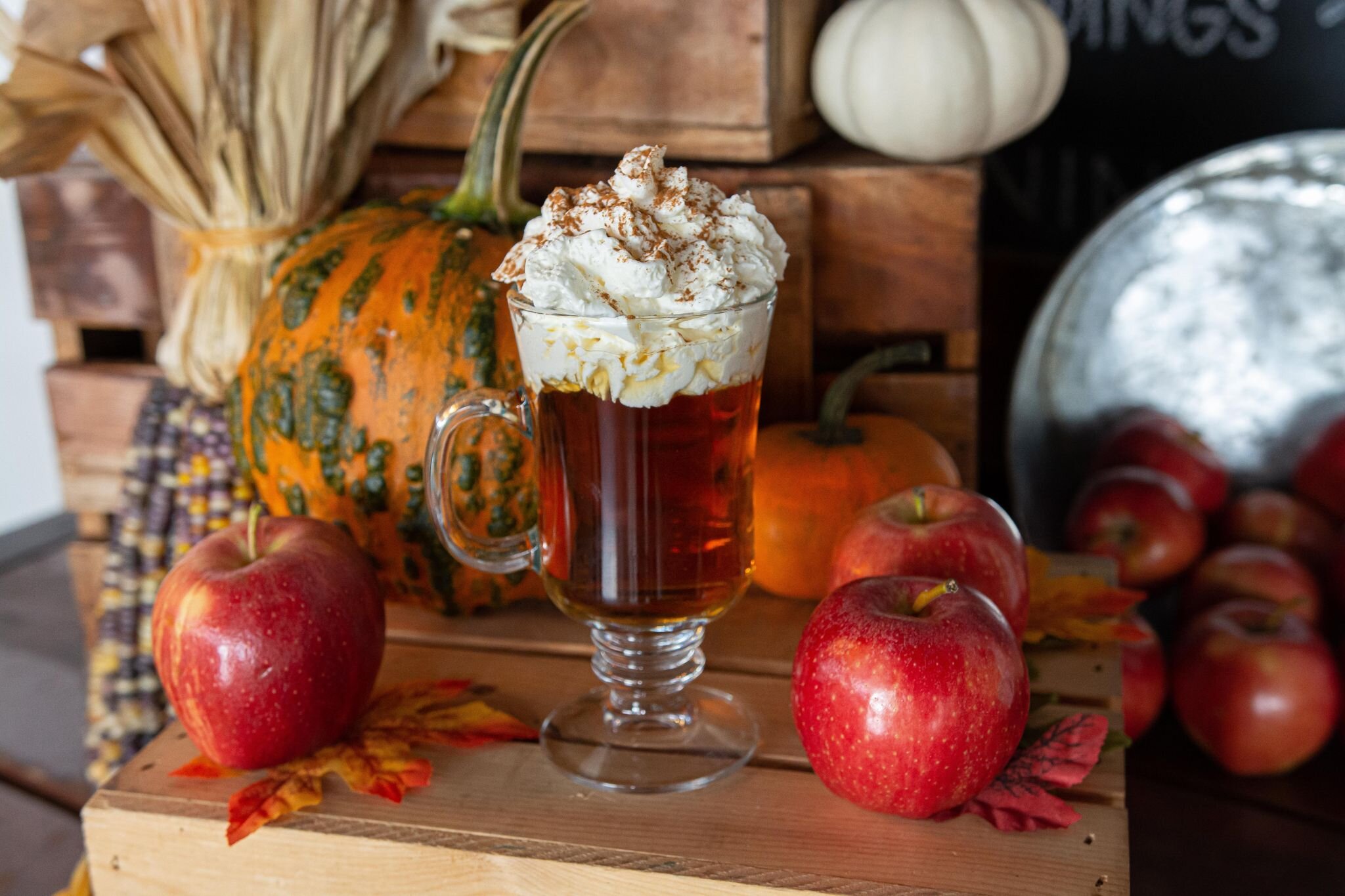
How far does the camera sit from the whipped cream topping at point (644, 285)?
28.4 inches

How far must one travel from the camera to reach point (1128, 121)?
66.9 inches

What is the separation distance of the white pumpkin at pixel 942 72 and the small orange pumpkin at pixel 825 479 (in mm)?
229

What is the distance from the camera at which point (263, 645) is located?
2.57 feet

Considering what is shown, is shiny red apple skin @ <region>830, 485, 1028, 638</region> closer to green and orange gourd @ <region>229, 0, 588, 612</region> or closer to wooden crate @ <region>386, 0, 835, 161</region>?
green and orange gourd @ <region>229, 0, 588, 612</region>

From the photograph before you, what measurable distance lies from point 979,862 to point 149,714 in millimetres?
951

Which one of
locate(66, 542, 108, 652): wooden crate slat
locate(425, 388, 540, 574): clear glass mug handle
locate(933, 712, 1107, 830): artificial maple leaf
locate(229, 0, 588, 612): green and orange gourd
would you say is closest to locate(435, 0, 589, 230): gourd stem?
locate(229, 0, 588, 612): green and orange gourd

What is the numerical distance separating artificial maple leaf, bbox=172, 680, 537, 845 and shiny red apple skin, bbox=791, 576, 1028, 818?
0.25m

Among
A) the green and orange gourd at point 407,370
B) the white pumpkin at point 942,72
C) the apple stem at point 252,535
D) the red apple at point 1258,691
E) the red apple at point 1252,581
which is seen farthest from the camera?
the red apple at point 1252,581

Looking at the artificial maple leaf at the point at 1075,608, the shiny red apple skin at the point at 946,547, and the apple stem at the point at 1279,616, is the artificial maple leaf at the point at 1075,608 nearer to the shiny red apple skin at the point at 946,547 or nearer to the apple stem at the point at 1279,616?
the shiny red apple skin at the point at 946,547

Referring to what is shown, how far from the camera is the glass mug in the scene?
30.1 inches

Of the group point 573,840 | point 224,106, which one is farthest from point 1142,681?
point 224,106

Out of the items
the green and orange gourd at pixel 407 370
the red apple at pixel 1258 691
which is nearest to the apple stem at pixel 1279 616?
the red apple at pixel 1258 691

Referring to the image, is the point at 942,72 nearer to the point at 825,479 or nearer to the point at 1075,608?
the point at 825,479

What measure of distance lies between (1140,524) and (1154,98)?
619mm
